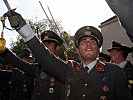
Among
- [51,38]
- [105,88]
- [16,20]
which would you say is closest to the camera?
[16,20]

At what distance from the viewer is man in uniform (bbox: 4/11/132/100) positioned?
2955mm

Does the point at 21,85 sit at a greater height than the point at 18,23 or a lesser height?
lesser

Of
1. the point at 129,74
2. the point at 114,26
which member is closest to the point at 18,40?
the point at 114,26

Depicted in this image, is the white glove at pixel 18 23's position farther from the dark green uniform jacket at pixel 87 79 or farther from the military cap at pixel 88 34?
the military cap at pixel 88 34

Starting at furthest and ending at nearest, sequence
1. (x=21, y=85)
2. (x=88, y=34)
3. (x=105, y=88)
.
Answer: (x=21, y=85), (x=88, y=34), (x=105, y=88)

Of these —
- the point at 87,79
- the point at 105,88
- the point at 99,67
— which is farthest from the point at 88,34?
the point at 105,88

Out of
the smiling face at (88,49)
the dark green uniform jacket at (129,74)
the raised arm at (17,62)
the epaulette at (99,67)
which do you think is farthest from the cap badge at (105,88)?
the raised arm at (17,62)

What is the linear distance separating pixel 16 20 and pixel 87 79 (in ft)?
3.28

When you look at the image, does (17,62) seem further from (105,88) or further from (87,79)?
(105,88)

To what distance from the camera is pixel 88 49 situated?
3109mm

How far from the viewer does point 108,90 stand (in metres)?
3.00

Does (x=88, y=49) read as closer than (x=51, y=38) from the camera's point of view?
Yes

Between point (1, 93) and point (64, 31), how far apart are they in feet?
157

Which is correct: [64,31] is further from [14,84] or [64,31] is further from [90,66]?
[90,66]
